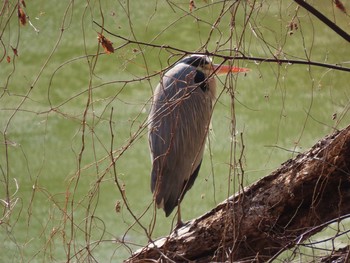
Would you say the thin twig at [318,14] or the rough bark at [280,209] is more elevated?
the thin twig at [318,14]

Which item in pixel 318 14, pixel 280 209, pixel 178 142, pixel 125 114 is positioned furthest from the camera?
pixel 125 114

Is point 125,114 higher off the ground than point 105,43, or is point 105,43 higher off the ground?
point 125,114

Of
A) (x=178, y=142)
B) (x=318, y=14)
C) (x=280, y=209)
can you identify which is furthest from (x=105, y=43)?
(x=178, y=142)

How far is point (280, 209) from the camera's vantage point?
2098 mm

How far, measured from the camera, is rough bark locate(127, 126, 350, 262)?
2008mm

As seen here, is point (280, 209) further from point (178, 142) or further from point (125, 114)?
point (125, 114)

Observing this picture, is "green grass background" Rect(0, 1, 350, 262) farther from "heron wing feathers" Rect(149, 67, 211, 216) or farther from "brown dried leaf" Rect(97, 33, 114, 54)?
"brown dried leaf" Rect(97, 33, 114, 54)

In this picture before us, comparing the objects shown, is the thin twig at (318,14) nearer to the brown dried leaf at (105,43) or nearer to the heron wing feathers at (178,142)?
the brown dried leaf at (105,43)

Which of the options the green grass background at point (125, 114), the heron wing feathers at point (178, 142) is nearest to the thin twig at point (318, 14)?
the heron wing feathers at point (178, 142)

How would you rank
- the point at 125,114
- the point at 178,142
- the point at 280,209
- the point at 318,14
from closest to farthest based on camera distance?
the point at 318,14 < the point at 280,209 < the point at 178,142 < the point at 125,114

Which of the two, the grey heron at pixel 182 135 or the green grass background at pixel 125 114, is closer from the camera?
the grey heron at pixel 182 135

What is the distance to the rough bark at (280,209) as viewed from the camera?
6.59 feet

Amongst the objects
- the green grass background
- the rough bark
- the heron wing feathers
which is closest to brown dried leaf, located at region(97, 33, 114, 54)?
the rough bark

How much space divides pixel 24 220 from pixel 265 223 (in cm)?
222
